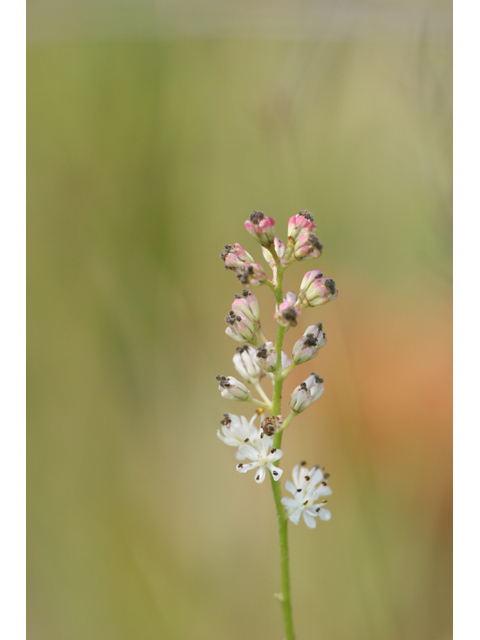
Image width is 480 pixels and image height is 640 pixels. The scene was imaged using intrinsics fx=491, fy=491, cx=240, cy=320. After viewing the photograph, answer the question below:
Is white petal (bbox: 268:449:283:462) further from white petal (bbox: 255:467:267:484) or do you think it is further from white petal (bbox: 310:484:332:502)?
white petal (bbox: 310:484:332:502)

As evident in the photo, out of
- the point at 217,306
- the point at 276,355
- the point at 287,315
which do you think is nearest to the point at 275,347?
the point at 276,355

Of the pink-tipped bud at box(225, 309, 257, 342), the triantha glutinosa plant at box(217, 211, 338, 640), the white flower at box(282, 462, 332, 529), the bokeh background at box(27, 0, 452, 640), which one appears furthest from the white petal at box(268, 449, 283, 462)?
the bokeh background at box(27, 0, 452, 640)

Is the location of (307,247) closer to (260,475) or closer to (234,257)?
(234,257)

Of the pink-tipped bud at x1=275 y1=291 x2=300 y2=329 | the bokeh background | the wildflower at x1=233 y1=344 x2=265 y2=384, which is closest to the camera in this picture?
the pink-tipped bud at x1=275 y1=291 x2=300 y2=329

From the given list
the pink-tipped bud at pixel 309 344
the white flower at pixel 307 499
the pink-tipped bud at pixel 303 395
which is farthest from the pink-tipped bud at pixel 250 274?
the white flower at pixel 307 499

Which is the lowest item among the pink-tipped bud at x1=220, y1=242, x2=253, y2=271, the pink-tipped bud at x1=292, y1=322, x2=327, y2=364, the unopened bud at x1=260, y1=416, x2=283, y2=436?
the unopened bud at x1=260, y1=416, x2=283, y2=436

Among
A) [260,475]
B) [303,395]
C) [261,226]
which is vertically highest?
[261,226]
